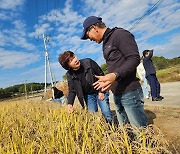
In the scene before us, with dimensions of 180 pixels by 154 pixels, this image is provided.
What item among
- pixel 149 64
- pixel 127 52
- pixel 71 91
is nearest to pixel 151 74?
pixel 149 64

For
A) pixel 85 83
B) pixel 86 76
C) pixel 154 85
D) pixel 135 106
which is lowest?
pixel 135 106

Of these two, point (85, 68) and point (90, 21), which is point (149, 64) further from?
point (90, 21)

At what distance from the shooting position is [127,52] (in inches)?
89.5

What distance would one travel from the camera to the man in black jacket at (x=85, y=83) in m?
3.80

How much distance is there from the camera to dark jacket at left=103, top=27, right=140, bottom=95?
7.32ft

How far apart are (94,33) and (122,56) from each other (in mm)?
406

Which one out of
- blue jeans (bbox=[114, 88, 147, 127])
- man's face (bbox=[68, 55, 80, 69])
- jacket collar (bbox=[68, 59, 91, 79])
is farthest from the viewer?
jacket collar (bbox=[68, 59, 91, 79])

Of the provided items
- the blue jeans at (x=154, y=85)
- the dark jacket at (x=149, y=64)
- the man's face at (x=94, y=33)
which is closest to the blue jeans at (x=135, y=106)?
the man's face at (x=94, y=33)

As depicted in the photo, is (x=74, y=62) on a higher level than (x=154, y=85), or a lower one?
higher

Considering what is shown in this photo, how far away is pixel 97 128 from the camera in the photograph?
2414mm

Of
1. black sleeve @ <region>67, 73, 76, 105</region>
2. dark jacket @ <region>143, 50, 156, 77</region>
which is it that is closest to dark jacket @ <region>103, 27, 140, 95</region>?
black sleeve @ <region>67, 73, 76, 105</region>

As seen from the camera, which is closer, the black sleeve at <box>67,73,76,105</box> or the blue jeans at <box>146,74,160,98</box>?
the black sleeve at <box>67,73,76,105</box>

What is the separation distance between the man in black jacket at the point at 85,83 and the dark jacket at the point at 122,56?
1.25 meters

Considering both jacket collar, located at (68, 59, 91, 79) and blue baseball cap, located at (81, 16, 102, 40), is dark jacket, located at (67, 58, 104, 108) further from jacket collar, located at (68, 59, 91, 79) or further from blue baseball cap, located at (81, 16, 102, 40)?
blue baseball cap, located at (81, 16, 102, 40)
